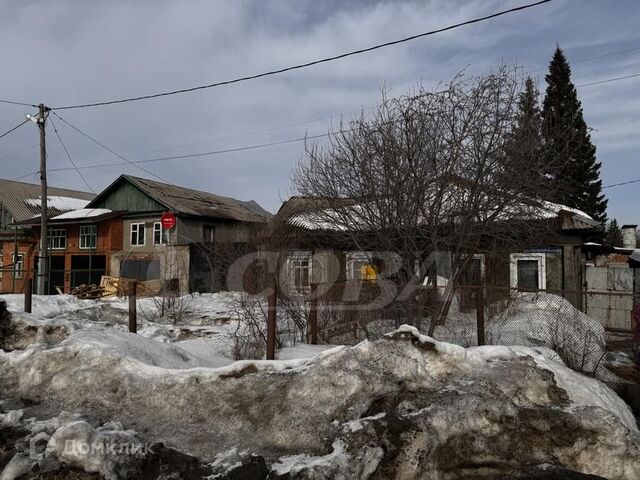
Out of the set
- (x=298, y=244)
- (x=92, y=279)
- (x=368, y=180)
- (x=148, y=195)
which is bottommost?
(x=92, y=279)

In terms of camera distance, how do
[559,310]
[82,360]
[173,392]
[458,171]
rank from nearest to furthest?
[173,392], [82,360], [559,310], [458,171]

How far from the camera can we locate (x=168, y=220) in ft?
89.0

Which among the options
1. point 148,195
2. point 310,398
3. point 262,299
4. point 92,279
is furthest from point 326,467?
point 92,279

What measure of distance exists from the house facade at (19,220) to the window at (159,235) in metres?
8.80

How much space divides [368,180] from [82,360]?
19.1 feet

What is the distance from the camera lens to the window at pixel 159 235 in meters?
27.4

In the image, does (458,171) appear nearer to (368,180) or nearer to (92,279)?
(368,180)

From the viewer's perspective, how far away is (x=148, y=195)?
28203 millimetres

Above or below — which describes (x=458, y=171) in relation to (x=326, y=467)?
above

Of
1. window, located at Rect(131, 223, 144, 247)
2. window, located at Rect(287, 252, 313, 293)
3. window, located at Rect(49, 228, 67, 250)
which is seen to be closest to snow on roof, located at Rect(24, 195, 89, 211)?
window, located at Rect(49, 228, 67, 250)

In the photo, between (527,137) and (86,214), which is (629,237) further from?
(86,214)

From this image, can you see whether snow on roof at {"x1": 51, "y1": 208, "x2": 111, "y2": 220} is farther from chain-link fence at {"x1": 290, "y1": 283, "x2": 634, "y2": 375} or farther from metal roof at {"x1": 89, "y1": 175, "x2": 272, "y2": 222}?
chain-link fence at {"x1": 290, "y1": 283, "x2": 634, "y2": 375}

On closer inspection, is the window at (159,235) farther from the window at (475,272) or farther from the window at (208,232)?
the window at (475,272)

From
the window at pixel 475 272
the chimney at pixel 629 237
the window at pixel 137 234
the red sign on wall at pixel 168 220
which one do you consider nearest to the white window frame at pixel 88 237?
the window at pixel 137 234
